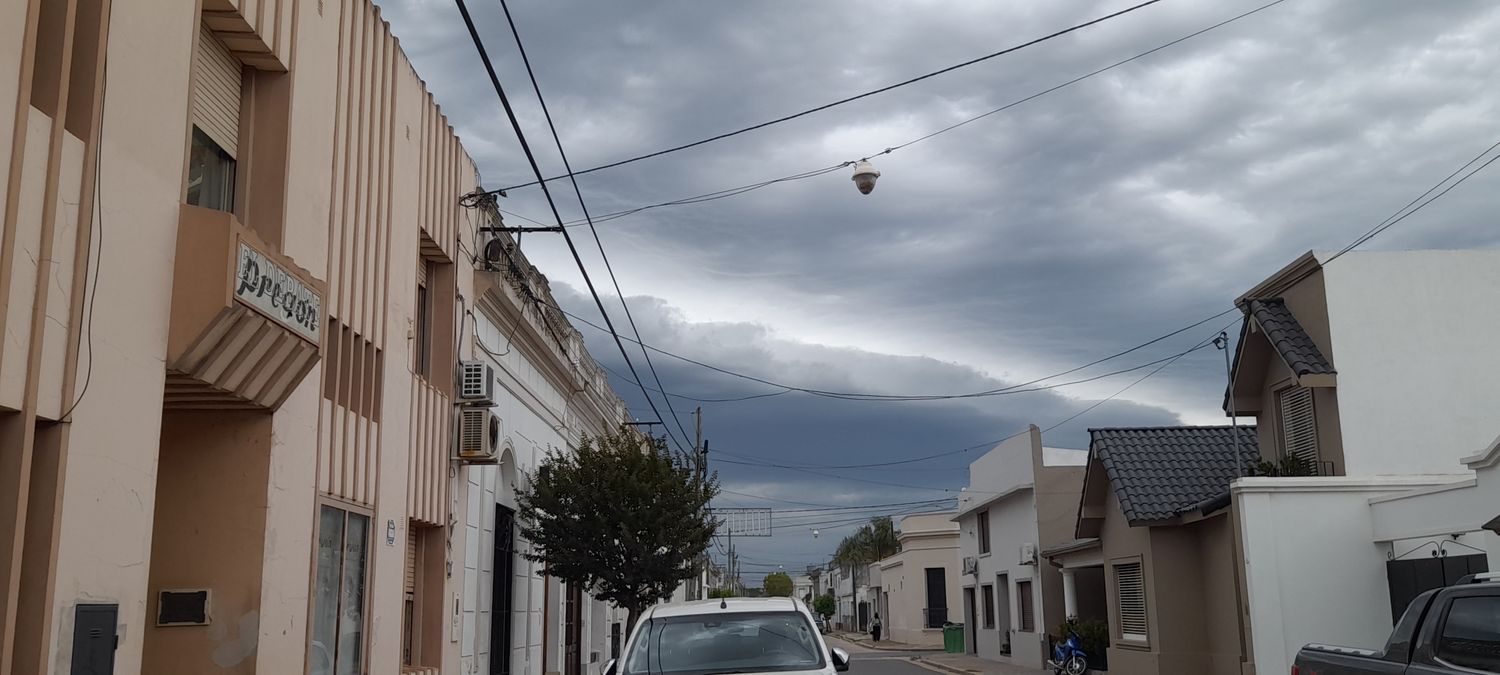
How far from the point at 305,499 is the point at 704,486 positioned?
40.5 feet

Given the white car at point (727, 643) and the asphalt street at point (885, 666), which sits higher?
the white car at point (727, 643)

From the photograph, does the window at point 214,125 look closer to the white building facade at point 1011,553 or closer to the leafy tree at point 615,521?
the leafy tree at point 615,521

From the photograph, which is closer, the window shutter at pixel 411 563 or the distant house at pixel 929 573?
the window shutter at pixel 411 563

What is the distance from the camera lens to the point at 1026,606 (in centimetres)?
3597

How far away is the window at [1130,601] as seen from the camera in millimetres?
22766

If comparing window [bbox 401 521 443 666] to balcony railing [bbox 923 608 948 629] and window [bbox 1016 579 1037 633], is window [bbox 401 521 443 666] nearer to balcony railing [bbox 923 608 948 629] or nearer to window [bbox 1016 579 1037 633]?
window [bbox 1016 579 1037 633]

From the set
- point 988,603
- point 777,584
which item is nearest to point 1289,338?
point 988,603

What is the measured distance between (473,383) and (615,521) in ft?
15.4

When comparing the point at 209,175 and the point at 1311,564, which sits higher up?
the point at 209,175

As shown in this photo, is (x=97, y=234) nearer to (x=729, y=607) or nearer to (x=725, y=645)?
(x=725, y=645)

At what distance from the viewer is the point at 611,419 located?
3091cm

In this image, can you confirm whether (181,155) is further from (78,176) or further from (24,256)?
(24,256)

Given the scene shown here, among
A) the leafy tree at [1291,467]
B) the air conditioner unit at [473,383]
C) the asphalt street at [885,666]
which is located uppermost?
the air conditioner unit at [473,383]

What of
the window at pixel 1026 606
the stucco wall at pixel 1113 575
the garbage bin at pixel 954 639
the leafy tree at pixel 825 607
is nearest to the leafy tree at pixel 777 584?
the leafy tree at pixel 825 607
